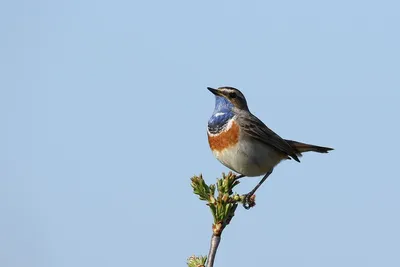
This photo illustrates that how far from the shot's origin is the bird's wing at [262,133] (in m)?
11.1

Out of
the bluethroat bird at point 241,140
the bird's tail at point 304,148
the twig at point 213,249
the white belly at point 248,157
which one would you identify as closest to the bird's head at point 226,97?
the bluethroat bird at point 241,140

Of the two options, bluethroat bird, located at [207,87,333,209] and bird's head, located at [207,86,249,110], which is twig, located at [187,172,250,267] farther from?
bird's head, located at [207,86,249,110]

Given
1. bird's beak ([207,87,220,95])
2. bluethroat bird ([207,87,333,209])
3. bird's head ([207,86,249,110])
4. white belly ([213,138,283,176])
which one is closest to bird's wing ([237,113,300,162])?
bluethroat bird ([207,87,333,209])

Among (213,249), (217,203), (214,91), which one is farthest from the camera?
(214,91)

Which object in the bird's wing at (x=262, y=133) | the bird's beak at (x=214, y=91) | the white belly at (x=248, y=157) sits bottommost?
the white belly at (x=248, y=157)

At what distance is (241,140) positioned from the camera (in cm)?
1087

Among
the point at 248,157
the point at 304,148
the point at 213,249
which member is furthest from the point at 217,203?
the point at 304,148

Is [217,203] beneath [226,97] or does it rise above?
beneath

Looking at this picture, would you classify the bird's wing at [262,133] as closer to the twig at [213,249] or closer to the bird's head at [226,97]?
the bird's head at [226,97]

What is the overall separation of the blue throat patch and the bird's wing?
0.21m

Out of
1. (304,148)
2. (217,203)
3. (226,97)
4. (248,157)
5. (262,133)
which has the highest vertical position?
(226,97)

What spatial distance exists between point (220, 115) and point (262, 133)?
76cm

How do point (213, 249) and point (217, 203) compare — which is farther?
point (217, 203)

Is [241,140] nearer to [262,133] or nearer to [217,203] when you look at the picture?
[262,133]
